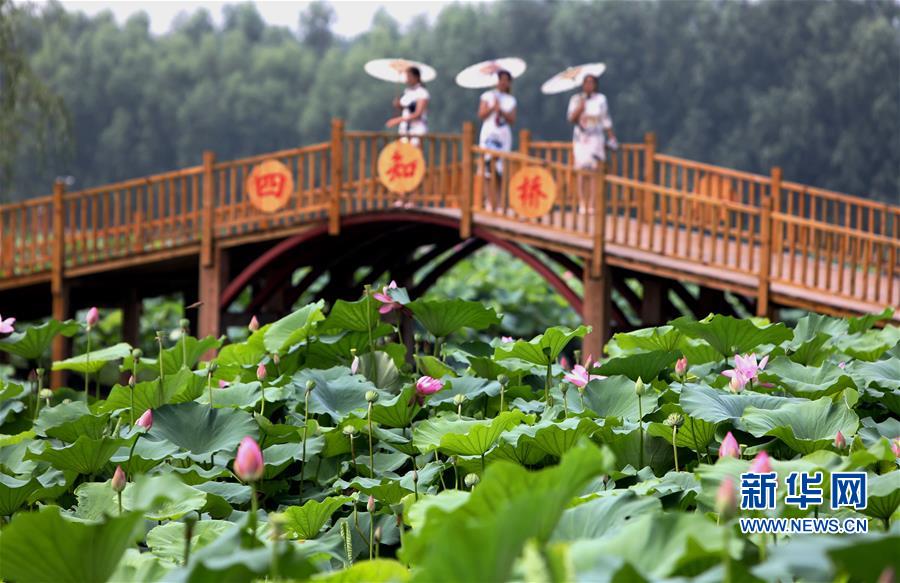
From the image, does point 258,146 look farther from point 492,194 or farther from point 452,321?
point 452,321

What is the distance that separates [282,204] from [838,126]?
26.6 metres

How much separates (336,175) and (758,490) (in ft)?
34.8

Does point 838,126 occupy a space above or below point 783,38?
below

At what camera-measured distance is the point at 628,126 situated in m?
39.4

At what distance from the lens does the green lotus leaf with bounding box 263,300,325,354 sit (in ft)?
11.9

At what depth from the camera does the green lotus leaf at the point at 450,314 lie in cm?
358

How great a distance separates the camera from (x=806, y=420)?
9.00ft

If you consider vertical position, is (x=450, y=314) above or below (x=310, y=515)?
above

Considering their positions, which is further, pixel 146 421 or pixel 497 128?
pixel 497 128

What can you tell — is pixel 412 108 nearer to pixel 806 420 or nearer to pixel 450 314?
pixel 450 314

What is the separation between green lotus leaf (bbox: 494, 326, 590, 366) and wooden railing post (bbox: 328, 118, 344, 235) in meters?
8.93

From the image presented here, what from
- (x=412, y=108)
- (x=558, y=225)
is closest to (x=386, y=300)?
(x=558, y=225)

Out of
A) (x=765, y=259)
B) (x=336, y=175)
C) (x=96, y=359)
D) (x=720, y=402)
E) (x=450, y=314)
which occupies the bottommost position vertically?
(x=720, y=402)

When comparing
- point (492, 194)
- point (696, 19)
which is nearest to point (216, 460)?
point (492, 194)
